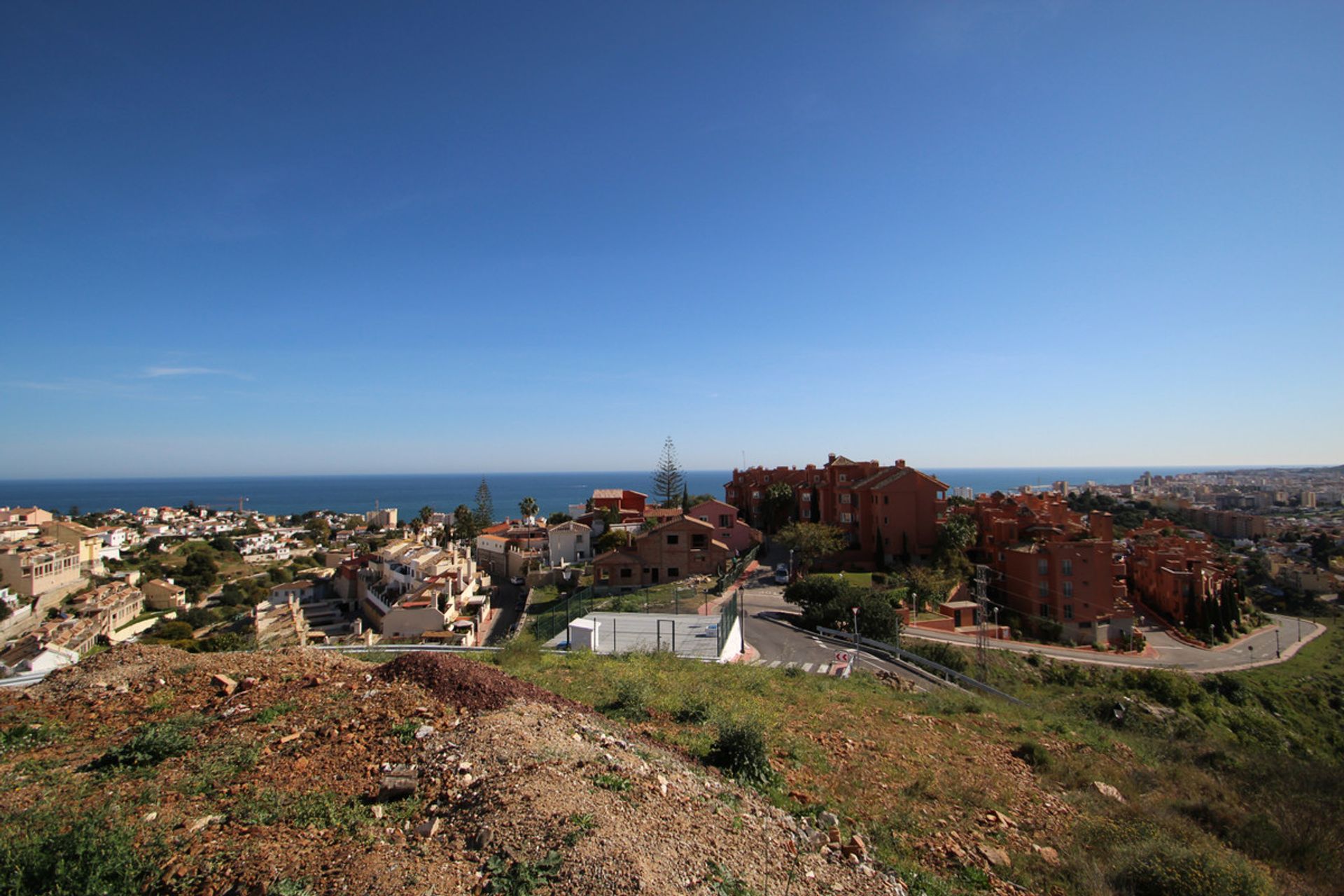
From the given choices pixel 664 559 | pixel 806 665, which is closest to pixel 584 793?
pixel 806 665

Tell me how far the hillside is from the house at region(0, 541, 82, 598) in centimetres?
5848

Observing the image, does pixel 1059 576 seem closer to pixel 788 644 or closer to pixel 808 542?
pixel 808 542

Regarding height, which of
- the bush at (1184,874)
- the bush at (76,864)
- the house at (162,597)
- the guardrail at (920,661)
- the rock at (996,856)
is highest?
the bush at (76,864)

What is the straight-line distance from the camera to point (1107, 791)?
8242 millimetres

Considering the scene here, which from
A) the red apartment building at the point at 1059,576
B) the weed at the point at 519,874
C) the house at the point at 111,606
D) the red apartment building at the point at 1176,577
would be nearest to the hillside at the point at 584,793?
the weed at the point at 519,874

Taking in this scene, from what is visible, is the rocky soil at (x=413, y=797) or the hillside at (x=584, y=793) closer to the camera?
the rocky soil at (x=413, y=797)

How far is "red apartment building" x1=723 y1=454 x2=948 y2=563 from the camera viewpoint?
133 feet

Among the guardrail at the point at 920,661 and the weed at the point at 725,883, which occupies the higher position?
the weed at the point at 725,883

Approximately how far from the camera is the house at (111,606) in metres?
40.7

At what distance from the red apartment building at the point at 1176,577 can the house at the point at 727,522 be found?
29227 millimetres

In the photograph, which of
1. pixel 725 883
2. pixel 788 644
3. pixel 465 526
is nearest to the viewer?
pixel 725 883

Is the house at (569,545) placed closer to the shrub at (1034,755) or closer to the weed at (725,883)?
the shrub at (1034,755)

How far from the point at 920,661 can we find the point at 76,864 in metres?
20.7

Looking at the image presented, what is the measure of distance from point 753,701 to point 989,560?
3532 centimetres
